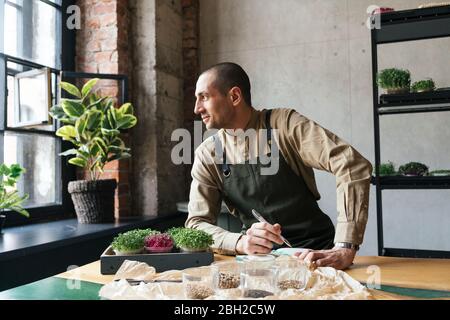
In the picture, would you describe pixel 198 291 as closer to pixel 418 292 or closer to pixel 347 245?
pixel 418 292

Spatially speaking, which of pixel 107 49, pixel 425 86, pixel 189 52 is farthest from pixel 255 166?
pixel 189 52

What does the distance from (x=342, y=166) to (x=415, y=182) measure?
1227 mm

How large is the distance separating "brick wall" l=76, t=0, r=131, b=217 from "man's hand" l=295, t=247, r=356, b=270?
1.96m

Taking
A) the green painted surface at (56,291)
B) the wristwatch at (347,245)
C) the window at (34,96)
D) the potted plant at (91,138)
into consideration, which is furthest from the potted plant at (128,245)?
the window at (34,96)

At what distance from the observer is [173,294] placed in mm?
1022

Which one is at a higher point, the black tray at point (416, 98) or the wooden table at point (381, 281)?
the black tray at point (416, 98)

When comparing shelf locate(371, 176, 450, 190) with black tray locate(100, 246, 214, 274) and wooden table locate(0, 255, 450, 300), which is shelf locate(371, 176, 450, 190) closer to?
wooden table locate(0, 255, 450, 300)

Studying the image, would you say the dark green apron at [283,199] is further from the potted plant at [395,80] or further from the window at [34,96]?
the window at [34,96]

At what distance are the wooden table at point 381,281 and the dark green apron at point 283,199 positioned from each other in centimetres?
44

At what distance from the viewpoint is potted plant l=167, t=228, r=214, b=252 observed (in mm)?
1330

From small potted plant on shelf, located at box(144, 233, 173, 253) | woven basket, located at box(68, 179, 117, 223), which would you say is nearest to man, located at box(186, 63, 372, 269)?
small potted plant on shelf, located at box(144, 233, 173, 253)

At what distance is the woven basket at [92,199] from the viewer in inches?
102
